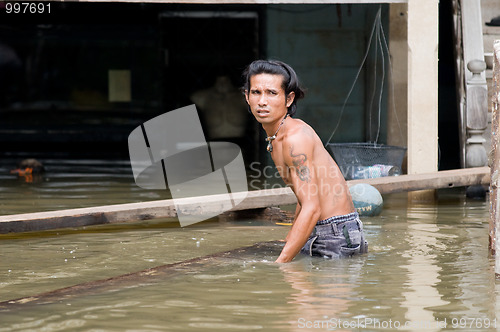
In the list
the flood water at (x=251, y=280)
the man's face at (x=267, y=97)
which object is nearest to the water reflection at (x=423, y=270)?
the flood water at (x=251, y=280)

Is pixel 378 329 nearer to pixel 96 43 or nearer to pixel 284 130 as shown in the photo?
pixel 284 130

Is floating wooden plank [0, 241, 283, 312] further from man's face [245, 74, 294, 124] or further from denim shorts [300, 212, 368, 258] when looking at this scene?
man's face [245, 74, 294, 124]

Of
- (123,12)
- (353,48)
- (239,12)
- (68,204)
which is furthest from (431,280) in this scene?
(123,12)

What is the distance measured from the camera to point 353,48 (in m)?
14.0

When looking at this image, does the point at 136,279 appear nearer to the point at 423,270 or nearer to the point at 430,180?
the point at 423,270

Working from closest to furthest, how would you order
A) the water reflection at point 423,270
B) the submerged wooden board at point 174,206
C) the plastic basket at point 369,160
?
1. the water reflection at point 423,270
2. the submerged wooden board at point 174,206
3. the plastic basket at point 369,160

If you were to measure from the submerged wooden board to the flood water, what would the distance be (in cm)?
17

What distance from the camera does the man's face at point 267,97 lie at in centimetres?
567

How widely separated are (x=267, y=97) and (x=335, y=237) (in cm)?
117

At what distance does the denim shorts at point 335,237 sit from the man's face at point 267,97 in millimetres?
896

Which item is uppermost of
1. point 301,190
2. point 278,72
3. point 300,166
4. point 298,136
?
point 278,72

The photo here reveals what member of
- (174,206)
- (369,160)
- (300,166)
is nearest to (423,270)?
(300,166)

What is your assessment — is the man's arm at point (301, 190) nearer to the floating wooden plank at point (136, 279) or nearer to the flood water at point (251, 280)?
the flood water at point (251, 280)

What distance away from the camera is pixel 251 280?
17.1ft
